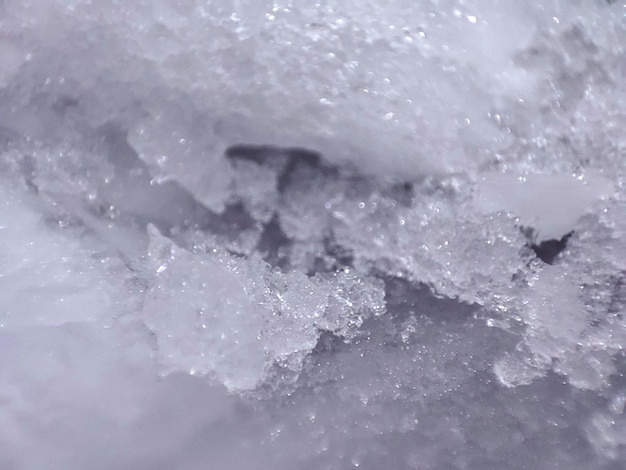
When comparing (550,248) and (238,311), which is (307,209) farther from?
(550,248)

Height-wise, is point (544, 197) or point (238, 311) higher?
point (544, 197)

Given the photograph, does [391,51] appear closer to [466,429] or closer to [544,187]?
[544,187]

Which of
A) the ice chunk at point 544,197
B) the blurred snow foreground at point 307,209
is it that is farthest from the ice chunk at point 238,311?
the ice chunk at point 544,197

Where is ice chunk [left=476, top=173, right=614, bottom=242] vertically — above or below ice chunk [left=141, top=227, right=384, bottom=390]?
above

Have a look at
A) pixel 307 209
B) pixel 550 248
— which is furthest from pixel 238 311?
pixel 550 248

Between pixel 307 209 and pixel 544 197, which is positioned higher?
pixel 544 197

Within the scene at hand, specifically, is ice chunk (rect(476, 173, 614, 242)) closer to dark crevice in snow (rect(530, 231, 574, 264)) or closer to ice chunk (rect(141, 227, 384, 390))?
dark crevice in snow (rect(530, 231, 574, 264))

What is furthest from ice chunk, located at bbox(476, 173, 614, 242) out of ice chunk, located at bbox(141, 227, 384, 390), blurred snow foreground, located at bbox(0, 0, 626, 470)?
ice chunk, located at bbox(141, 227, 384, 390)

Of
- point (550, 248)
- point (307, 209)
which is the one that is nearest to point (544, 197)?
point (550, 248)
